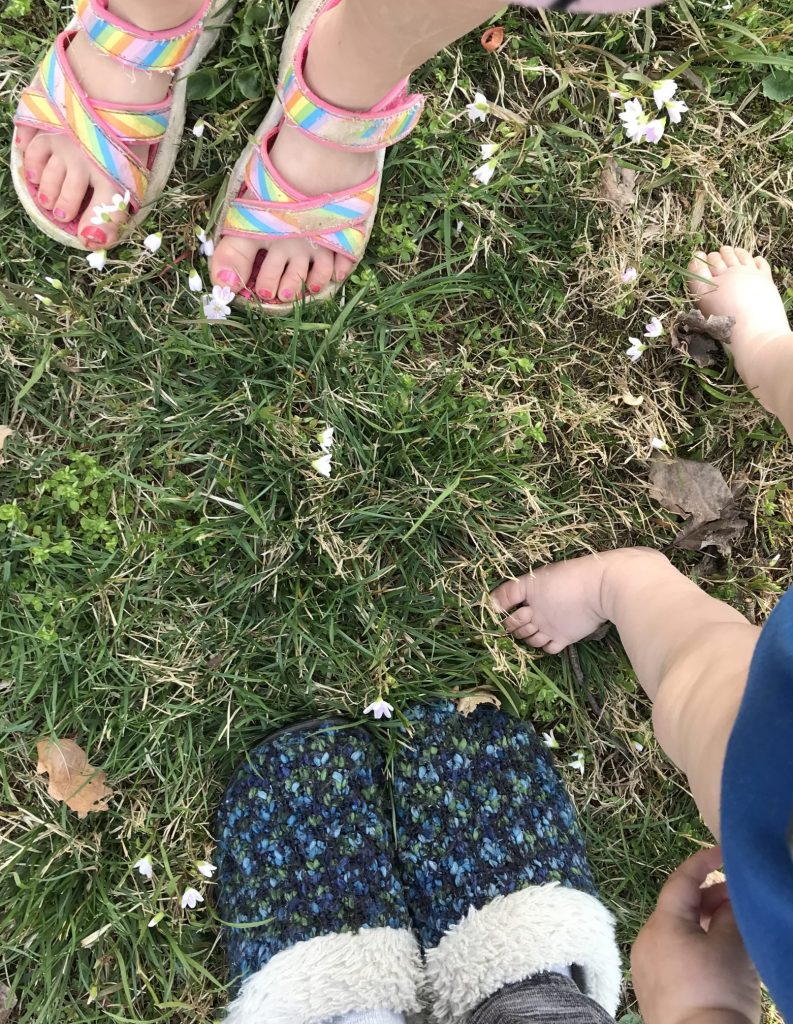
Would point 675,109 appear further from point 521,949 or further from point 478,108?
point 521,949

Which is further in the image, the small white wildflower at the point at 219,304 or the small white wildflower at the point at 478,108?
the small white wildflower at the point at 478,108

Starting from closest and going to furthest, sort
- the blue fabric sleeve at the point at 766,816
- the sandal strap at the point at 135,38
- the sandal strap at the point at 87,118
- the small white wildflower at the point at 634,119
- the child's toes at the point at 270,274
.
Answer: the blue fabric sleeve at the point at 766,816 < the sandal strap at the point at 135,38 < the sandal strap at the point at 87,118 < the child's toes at the point at 270,274 < the small white wildflower at the point at 634,119

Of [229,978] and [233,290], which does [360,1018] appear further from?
[233,290]

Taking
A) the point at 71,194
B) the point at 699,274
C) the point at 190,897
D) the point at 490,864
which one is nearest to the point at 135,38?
the point at 71,194

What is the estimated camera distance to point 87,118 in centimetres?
159

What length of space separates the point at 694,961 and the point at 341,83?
5.48 ft

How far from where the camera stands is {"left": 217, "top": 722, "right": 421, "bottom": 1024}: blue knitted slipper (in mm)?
1622

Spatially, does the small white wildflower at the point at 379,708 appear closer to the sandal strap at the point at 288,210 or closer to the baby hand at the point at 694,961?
A: the baby hand at the point at 694,961

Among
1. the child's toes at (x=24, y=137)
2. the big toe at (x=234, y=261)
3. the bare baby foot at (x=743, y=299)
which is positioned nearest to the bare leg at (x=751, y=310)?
the bare baby foot at (x=743, y=299)

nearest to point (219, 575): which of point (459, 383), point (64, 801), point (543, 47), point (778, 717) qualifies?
point (64, 801)

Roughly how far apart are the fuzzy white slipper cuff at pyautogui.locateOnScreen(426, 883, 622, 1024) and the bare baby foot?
4.21 ft

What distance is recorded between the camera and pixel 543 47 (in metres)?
1.85

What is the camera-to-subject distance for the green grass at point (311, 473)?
1.68 m

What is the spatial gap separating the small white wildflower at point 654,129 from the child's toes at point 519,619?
1.14 metres
